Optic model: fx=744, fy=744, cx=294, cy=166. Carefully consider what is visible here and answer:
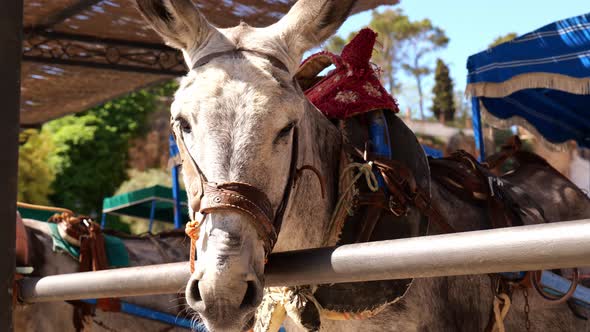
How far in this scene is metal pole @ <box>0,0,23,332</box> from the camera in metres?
1.89

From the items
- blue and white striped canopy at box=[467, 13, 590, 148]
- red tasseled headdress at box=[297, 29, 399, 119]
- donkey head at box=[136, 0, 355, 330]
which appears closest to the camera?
donkey head at box=[136, 0, 355, 330]

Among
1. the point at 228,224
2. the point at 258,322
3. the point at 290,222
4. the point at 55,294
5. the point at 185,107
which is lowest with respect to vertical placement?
the point at 258,322

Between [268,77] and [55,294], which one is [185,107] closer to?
[268,77]

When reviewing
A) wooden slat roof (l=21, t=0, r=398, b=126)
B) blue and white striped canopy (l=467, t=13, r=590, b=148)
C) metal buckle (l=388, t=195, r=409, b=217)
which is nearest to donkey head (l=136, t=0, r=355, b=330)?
metal buckle (l=388, t=195, r=409, b=217)

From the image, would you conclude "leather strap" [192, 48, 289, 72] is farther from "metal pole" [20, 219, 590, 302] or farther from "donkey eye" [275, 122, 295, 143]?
"metal pole" [20, 219, 590, 302]

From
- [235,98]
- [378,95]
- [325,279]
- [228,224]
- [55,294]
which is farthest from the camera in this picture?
[378,95]

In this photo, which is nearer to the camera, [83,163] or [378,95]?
[378,95]

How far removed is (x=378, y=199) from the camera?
2.31 m

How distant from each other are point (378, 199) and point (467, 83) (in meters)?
2.76

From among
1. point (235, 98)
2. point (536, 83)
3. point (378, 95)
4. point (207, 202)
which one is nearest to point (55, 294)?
point (207, 202)

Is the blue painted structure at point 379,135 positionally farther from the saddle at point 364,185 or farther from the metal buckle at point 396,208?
the metal buckle at point 396,208

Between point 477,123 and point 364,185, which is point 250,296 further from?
point 477,123

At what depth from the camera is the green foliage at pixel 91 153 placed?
74.7 ft

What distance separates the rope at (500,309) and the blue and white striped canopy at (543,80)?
85.2 inches
